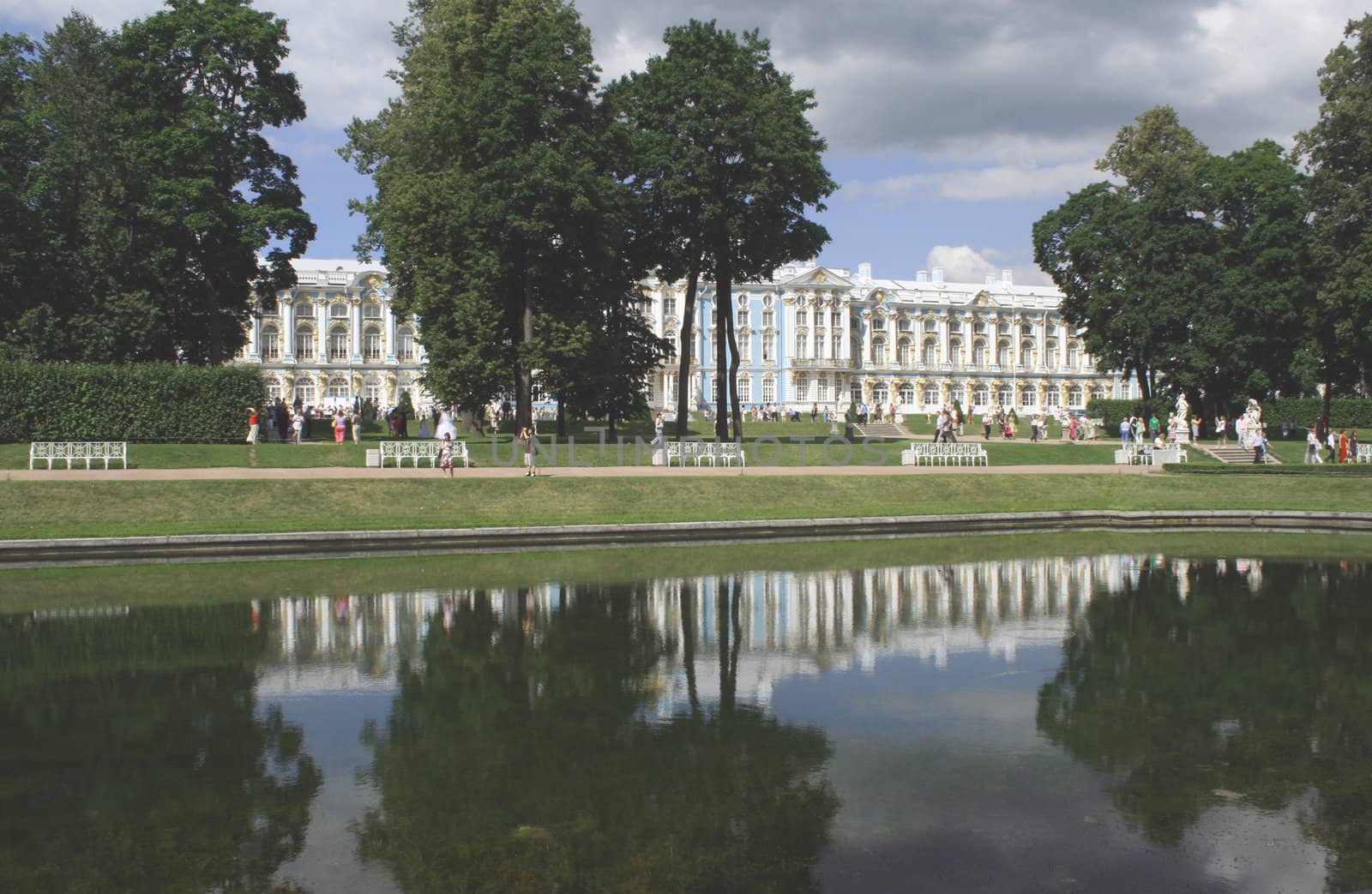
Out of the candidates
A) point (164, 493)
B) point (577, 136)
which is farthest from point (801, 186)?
point (164, 493)

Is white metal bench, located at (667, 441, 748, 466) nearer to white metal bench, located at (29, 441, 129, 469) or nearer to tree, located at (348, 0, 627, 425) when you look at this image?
tree, located at (348, 0, 627, 425)

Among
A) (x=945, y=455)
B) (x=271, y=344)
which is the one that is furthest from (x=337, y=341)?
(x=945, y=455)

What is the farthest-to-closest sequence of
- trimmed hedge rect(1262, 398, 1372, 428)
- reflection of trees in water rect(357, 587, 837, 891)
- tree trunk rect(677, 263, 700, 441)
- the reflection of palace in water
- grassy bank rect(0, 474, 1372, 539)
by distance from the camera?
trimmed hedge rect(1262, 398, 1372, 428) → tree trunk rect(677, 263, 700, 441) → grassy bank rect(0, 474, 1372, 539) → the reflection of palace in water → reflection of trees in water rect(357, 587, 837, 891)

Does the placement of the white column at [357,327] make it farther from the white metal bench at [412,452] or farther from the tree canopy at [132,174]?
the white metal bench at [412,452]

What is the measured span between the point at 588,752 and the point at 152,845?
258 cm

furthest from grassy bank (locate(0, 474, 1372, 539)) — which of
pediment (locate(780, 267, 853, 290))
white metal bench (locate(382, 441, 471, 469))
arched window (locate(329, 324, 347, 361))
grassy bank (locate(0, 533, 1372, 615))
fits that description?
arched window (locate(329, 324, 347, 361))

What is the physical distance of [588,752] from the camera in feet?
24.1

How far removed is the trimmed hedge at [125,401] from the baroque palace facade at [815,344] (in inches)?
1968

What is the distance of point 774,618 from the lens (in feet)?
40.0

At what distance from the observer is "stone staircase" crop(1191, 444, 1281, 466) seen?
36731mm

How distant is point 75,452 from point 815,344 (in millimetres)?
77455

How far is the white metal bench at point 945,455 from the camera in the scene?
33719 millimetres

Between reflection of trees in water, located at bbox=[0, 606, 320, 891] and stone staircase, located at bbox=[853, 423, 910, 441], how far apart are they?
42567mm

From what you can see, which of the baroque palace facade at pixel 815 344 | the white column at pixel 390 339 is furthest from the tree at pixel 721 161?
the white column at pixel 390 339
